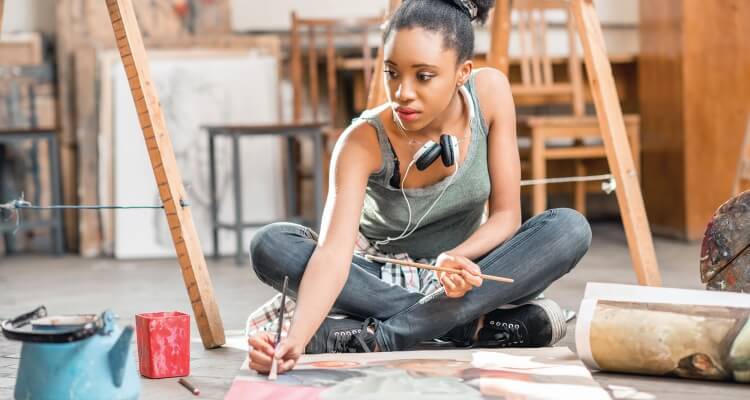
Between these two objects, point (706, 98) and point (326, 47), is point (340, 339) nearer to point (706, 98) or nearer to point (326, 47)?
point (706, 98)

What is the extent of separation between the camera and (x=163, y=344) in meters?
1.80

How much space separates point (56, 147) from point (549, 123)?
211 centimetres

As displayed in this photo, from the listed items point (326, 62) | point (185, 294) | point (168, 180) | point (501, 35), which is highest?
point (501, 35)

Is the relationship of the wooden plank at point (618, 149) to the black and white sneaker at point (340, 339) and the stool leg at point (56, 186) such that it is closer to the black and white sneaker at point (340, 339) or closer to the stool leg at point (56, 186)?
the black and white sneaker at point (340, 339)

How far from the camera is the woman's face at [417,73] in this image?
1769 mm

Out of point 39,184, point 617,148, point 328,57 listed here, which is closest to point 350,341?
point 617,148

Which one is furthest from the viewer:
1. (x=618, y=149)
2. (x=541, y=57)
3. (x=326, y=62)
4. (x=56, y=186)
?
(x=326, y=62)

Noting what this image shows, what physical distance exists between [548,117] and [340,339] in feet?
8.69

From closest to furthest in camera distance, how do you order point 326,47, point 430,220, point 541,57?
point 430,220, point 541,57, point 326,47

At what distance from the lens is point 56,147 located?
4.45 meters

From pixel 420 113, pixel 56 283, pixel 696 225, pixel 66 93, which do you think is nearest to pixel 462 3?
pixel 420 113

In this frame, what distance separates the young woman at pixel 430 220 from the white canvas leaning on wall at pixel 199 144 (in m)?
2.40

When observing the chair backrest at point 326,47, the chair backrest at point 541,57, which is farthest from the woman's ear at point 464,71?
the chair backrest at point 541,57

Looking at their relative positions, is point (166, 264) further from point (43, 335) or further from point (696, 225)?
point (43, 335)
